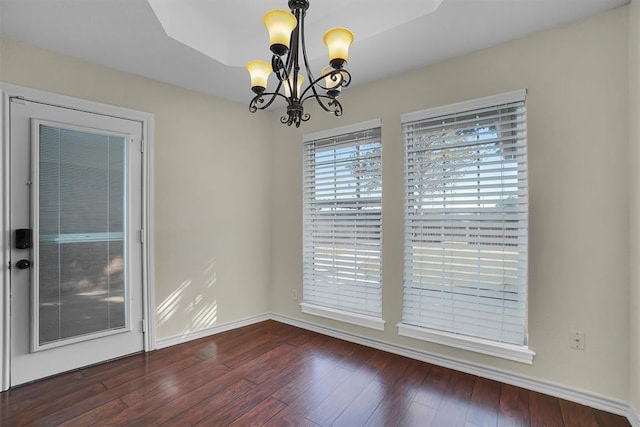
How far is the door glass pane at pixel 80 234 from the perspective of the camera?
2.44 metres

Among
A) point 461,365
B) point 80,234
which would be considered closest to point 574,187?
point 461,365

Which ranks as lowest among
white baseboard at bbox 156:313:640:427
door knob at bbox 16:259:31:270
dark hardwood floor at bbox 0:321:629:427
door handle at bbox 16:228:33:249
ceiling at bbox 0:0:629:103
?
dark hardwood floor at bbox 0:321:629:427

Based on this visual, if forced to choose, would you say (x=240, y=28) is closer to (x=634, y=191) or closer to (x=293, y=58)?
(x=293, y=58)

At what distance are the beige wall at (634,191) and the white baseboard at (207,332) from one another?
327 centimetres

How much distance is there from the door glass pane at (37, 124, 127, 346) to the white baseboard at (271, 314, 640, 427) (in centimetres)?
219

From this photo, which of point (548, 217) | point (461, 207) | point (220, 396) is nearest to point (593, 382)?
point (548, 217)

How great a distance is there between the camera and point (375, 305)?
3.04m

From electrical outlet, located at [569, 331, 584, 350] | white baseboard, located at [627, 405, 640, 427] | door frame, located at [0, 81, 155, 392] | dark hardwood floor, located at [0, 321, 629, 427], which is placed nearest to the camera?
white baseboard, located at [627, 405, 640, 427]

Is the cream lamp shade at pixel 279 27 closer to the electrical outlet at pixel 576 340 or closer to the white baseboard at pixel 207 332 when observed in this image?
the electrical outlet at pixel 576 340

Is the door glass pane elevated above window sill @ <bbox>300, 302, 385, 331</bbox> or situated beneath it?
elevated above

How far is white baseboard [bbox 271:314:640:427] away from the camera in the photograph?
199 centimetres

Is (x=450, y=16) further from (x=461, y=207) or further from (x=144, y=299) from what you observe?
(x=144, y=299)

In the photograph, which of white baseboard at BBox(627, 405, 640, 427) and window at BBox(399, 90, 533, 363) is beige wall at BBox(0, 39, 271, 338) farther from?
white baseboard at BBox(627, 405, 640, 427)

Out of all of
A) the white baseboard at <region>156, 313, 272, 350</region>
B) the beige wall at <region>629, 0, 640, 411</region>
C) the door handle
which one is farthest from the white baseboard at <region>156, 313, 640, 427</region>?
the door handle
